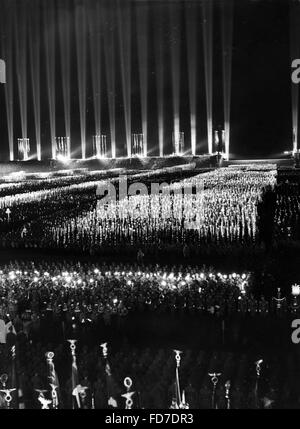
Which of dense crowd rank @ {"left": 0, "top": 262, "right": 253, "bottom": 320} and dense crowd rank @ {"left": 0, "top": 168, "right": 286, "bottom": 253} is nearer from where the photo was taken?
dense crowd rank @ {"left": 0, "top": 262, "right": 253, "bottom": 320}

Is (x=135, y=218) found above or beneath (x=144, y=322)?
above

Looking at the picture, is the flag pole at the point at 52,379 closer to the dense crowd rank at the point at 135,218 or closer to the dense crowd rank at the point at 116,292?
the dense crowd rank at the point at 116,292

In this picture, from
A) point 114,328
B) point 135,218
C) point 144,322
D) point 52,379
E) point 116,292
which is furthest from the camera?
point 135,218

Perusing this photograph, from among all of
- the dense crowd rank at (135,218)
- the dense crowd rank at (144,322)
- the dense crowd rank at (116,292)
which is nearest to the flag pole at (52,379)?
the dense crowd rank at (144,322)

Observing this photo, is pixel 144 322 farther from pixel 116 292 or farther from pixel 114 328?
pixel 116 292

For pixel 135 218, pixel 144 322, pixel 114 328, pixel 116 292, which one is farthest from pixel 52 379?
pixel 135 218

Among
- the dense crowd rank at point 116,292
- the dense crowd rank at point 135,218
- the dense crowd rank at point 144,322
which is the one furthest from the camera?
the dense crowd rank at point 135,218

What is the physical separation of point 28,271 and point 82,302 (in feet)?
8.41

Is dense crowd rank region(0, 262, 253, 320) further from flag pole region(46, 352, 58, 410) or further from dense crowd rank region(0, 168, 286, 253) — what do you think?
dense crowd rank region(0, 168, 286, 253)

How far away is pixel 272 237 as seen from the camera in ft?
46.2

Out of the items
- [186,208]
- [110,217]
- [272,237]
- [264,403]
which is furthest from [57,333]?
[186,208]

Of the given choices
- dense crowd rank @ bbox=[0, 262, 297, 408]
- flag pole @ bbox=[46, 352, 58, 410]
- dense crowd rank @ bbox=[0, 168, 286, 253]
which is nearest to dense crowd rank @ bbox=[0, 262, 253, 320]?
dense crowd rank @ bbox=[0, 262, 297, 408]

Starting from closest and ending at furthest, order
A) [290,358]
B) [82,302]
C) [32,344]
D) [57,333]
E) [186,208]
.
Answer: [290,358], [32,344], [57,333], [82,302], [186,208]
